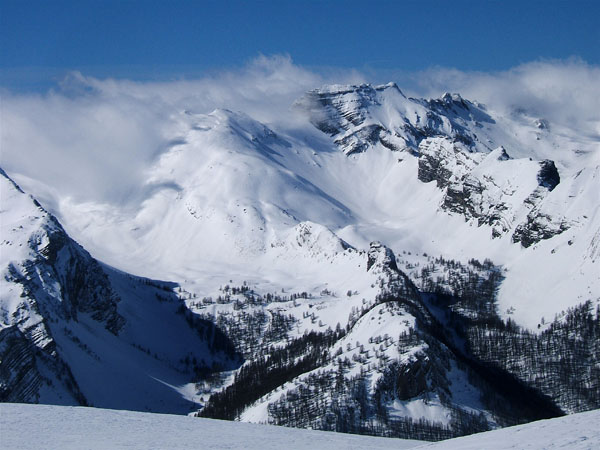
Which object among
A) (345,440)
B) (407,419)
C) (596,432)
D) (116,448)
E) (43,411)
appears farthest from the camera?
(407,419)

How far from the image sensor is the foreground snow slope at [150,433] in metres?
92.4

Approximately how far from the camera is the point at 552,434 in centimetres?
7575

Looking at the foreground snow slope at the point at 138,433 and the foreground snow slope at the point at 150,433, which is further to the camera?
the foreground snow slope at the point at 138,433

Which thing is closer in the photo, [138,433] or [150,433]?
[138,433]

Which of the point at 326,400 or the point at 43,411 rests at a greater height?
the point at 326,400

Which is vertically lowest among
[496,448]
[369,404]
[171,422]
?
[496,448]

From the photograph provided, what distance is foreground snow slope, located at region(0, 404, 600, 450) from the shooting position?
92375mm

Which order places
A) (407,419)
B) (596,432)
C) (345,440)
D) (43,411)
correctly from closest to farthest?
(596,432) < (345,440) < (43,411) < (407,419)

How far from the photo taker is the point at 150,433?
9806 cm

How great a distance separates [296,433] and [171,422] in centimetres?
1422

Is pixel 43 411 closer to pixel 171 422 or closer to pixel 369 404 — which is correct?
pixel 171 422

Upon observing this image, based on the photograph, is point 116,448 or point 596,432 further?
point 116,448

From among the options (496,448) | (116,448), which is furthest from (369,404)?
(496,448)

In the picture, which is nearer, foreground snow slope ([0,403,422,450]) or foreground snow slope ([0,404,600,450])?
foreground snow slope ([0,404,600,450])
